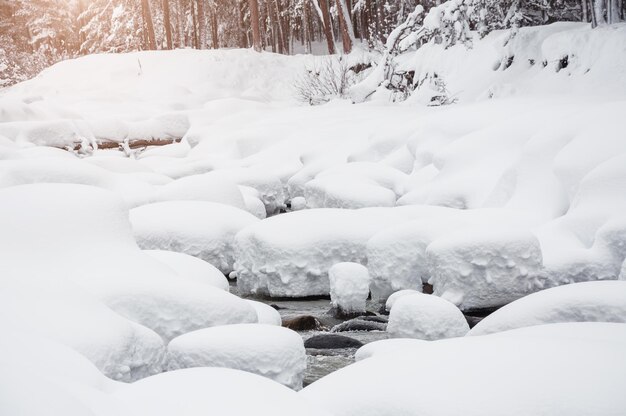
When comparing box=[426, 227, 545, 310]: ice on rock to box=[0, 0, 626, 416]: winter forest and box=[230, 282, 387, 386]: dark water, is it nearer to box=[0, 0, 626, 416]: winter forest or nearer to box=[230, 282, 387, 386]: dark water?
box=[0, 0, 626, 416]: winter forest

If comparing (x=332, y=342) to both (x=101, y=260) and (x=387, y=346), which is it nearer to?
(x=387, y=346)

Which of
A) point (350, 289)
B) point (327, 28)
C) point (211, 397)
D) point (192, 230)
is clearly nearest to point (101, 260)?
point (350, 289)

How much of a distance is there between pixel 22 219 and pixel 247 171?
615cm

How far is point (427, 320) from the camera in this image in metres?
4.40

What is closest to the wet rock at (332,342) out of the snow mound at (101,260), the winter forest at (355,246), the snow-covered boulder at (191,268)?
the winter forest at (355,246)

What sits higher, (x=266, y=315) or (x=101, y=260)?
(x=101, y=260)

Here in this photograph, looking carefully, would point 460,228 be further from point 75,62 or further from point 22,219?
point 75,62

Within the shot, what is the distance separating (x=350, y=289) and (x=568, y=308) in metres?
2.05

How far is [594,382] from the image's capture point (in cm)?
243

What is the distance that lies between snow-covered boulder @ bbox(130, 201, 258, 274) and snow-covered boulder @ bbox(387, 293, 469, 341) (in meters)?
2.72

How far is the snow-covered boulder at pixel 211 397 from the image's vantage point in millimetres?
2242

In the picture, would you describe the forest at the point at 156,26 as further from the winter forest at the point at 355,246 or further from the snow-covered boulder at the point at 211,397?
the snow-covered boulder at the point at 211,397

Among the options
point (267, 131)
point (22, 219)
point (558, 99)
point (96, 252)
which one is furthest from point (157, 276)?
point (267, 131)

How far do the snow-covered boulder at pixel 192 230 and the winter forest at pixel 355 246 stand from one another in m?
0.02
